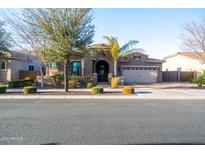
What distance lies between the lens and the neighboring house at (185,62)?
43997 millimetres

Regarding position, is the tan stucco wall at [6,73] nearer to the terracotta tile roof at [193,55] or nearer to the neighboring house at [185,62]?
the neighboring house at [185,62]

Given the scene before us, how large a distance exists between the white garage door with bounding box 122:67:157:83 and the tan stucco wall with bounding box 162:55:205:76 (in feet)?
31.4

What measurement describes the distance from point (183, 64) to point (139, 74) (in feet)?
52.3

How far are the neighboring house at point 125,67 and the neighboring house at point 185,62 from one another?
29.3ft

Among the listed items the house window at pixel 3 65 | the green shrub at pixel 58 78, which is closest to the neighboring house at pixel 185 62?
the green shrub at pixel 58 78

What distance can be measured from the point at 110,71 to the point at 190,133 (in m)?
26.5

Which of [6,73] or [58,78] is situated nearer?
[58,78]

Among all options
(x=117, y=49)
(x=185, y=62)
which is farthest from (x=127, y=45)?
(x=185, y=62)

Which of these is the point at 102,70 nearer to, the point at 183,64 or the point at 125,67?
the point at 125,67

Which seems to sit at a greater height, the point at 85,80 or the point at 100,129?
the point at 85,80

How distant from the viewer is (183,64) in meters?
48.2

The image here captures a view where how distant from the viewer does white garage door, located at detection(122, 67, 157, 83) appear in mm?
36125

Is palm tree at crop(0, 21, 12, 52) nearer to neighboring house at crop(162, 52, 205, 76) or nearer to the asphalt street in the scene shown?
the asphalt street

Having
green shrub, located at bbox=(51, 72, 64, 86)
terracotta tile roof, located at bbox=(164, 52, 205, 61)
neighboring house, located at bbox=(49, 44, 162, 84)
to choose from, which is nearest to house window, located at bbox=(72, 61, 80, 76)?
neighboring house, located at bbox=(49, 44, 162, 84)
